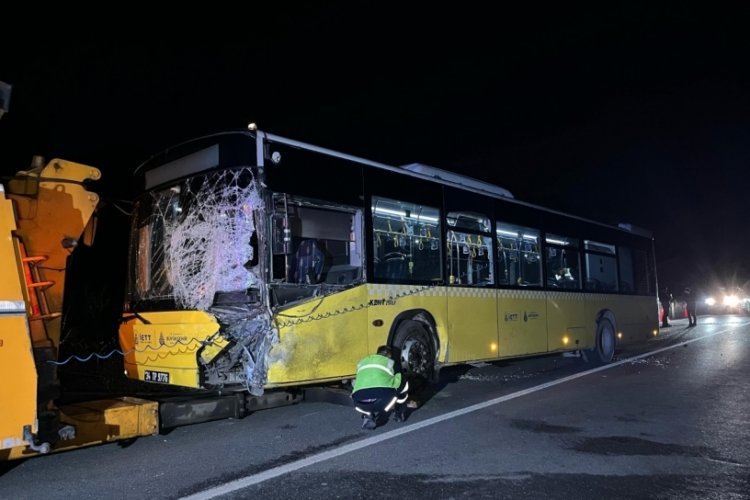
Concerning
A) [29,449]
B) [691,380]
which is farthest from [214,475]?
[691,380]

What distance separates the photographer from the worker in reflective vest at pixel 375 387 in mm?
6625

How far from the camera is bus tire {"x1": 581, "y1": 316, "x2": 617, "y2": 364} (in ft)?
43.0

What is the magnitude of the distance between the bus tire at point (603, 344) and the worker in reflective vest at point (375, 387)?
7.76 meters

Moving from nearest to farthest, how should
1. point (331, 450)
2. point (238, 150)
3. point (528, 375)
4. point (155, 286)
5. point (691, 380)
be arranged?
point (331, 450)
point (238, 150)
point (155, 286)
point (691, 380)
point (528, 375)

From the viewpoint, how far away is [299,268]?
6637mm

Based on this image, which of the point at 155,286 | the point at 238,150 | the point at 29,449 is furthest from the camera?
the point at 155,286

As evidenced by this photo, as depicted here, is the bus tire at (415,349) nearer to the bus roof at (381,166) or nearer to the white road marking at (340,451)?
the white road marking at (340,451)

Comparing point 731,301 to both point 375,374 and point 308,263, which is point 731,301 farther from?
point 308,263

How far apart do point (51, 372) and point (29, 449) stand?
1.97ft

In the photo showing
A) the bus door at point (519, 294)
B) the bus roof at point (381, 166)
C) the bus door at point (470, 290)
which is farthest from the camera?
the bus door at point (519, 294)

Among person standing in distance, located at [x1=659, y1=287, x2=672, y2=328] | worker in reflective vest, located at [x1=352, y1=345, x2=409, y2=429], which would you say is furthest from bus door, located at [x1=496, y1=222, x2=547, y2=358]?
person standing in distance, located at [x1=659, y1=287, x2=672, y2=328]

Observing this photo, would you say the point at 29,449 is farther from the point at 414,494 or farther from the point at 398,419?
the point at 398,419

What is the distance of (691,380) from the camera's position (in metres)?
10.2

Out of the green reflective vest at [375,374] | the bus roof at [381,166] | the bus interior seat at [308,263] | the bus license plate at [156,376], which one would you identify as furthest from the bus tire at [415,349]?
the bus license plate at [156,376]
